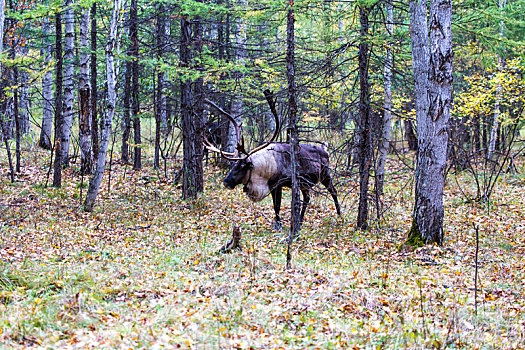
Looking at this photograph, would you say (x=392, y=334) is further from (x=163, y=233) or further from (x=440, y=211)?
(x=163, y=233)

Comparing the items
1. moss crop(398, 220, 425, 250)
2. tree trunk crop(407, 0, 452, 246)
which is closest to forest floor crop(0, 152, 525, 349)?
moss crop(398, 220, 425, 250)

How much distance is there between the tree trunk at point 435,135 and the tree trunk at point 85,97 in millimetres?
9966

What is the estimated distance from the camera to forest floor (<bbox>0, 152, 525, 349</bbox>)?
15.5 feet

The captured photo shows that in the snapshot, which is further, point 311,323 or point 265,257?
point 265,257

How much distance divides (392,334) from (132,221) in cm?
779

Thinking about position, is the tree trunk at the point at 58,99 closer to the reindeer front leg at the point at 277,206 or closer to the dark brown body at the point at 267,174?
the dark brown body at the point at 267,174

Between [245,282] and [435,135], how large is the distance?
443cm

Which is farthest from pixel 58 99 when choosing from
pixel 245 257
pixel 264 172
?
pixel 245 257

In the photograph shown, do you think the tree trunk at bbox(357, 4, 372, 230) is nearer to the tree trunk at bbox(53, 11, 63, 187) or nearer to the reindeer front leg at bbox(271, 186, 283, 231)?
the reindeer front leg at bbox(271, 186, 283, 231)

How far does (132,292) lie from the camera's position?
5.98 meters

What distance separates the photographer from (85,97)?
46.1 feet

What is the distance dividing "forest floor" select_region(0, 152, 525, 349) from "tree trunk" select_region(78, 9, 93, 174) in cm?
342

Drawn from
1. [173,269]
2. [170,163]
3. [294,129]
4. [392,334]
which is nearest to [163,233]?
[173,269]

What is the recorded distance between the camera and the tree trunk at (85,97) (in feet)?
46.1
